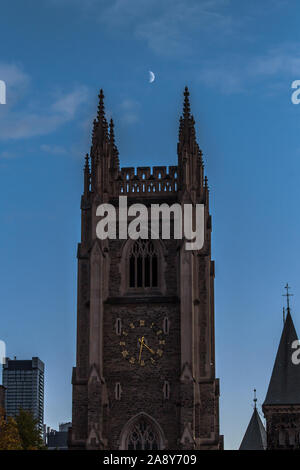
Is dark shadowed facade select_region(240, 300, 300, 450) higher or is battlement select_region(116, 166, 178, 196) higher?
battlement select_region(116, 166, 178, 196)

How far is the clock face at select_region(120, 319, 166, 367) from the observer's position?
253 ft

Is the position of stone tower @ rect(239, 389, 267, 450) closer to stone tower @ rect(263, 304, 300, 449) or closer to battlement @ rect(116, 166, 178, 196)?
stone tower @ rect(263, 304, 300, 449)

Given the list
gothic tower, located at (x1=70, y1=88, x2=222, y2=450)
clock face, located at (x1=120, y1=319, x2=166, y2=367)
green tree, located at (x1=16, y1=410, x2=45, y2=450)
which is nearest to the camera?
gothic tower, located at (x1=70, y1=88, x2=222, y2=450)

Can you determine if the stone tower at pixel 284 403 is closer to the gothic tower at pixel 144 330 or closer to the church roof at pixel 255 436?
the church roof at pixel 255 436

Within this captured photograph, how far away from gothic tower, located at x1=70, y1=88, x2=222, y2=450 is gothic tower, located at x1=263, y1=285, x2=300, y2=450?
14453 mm

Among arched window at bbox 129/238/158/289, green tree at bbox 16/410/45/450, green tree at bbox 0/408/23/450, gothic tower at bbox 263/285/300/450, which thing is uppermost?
arched window at bbox 129/238/158/289

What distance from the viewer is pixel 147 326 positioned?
77.7 metres

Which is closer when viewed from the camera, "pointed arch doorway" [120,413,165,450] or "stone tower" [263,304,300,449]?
"pointed arch doorway" [120,413,165,450]

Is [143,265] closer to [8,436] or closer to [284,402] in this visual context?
[8,436]

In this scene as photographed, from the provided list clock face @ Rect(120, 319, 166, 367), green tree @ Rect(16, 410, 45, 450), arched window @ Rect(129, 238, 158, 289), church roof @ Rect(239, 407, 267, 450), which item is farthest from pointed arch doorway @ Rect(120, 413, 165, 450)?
church roof @ Rect(239, 407, 267, 450)

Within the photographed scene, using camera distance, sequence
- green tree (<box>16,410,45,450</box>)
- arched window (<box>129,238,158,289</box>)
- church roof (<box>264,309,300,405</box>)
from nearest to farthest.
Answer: arched window (<box>129,238,158,289</box>) → green tree (<box>16,410,45,450</box>) → church roof (<box>264,309,300,405</box>)
